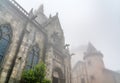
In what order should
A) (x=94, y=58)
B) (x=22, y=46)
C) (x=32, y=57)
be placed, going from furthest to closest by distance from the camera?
(x=94, y=58), (x=32, y=57), (x=22, y=46)

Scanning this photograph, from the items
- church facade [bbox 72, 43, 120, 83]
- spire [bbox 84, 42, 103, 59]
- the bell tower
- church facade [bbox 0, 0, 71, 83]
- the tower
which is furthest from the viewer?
spire [bbox 84, 42, 103, 59]

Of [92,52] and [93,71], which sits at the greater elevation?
[92,52]

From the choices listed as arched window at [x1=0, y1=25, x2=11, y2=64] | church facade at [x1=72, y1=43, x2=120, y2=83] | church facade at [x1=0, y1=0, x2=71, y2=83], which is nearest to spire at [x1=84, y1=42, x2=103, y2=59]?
church facade at [x1=72, y1=43, x2=120, y2=83]

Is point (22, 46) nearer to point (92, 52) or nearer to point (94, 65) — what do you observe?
point (94, 65)

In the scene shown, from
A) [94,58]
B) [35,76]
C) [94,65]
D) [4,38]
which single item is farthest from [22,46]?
[94,58]

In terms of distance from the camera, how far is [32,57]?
508 inches

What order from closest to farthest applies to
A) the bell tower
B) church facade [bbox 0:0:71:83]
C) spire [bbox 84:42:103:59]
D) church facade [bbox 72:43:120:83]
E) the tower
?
church facade [bbox 0:0:71:83] < church facade [bbox 72:43:120:83] < the tower < the bell tower < spire [bbox 84:42:103:59]

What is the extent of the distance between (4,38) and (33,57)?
12.4 ft

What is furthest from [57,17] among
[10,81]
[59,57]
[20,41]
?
[10,81]

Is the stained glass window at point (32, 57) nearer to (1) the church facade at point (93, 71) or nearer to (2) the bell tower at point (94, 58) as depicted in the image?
(1) the church facade at point (93, 71)

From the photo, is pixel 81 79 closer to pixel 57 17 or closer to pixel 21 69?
pixel 57 17

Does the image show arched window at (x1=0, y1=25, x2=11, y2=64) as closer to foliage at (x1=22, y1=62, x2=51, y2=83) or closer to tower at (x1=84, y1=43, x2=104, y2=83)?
foliage at (x1=22, y1=62, x2=51, y2=83)

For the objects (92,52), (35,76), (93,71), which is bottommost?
(35,76)

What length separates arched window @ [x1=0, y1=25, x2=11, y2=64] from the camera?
10.0 meters
